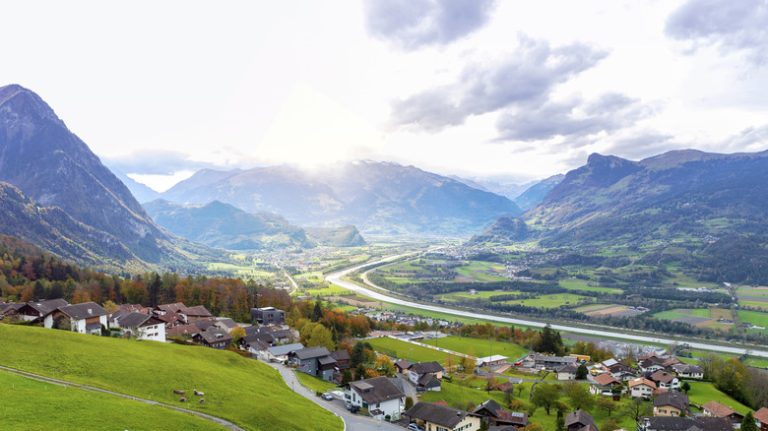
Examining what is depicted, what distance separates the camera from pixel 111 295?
10138 centimetres

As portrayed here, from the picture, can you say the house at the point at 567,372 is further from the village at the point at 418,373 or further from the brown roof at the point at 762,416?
the brown roof at the point at 762,416

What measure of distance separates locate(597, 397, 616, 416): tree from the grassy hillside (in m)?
40.5

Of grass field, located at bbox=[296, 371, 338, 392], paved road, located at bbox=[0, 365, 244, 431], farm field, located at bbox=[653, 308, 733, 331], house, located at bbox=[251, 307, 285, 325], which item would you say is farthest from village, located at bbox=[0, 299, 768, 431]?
farm field, located at bbox=[653, 308, 733, 331]

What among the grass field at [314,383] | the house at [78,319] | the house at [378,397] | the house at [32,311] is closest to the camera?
the house at [378,397]

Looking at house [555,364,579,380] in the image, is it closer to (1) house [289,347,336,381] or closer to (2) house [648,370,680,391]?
(2) house [648,370,680,391]

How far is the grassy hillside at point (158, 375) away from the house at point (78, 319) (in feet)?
36.5

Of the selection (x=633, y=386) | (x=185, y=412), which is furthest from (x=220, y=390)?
(x=633, y=386)

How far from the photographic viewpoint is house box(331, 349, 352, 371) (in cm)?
7925

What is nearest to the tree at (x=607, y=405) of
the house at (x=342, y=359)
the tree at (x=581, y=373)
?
the tree at (x=581, y=373)

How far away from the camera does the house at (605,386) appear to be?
78.6m

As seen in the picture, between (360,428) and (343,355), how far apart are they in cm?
3021

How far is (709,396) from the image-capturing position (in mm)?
79375

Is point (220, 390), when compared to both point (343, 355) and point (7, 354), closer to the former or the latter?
point (7, 354)

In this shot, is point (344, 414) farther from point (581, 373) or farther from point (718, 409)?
point (718, 409)
